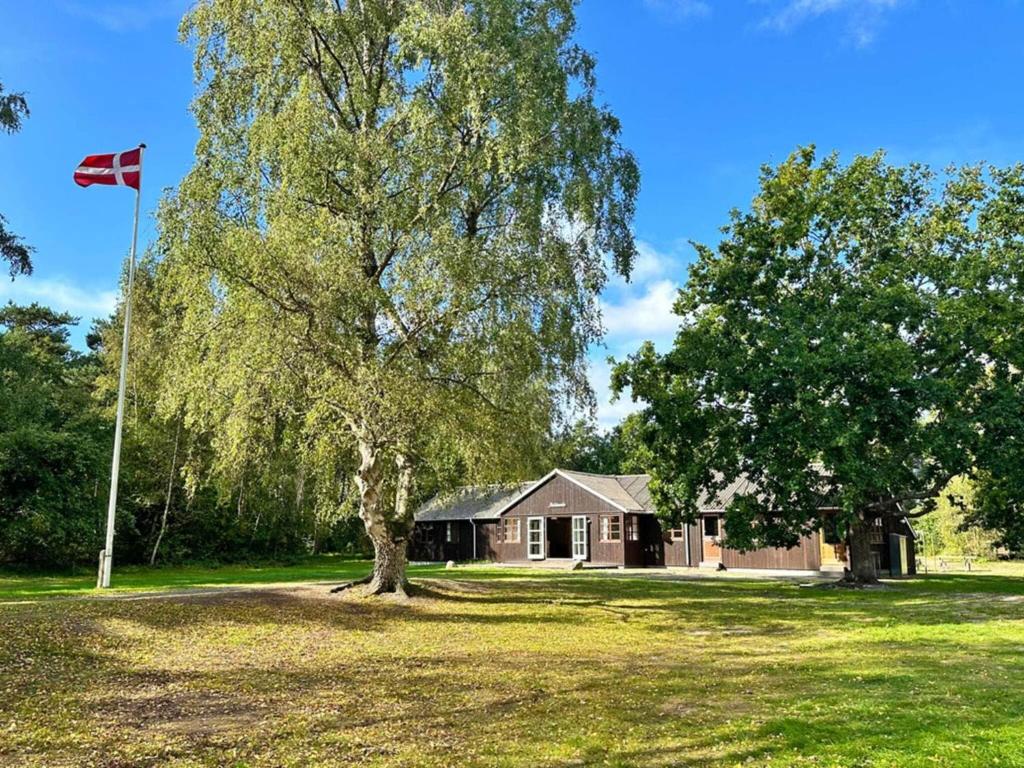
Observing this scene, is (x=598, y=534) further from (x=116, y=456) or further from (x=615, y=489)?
(x=116, y=456)

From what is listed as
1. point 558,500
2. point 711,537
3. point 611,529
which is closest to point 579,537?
point 611,529

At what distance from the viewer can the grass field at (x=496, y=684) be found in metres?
6.07

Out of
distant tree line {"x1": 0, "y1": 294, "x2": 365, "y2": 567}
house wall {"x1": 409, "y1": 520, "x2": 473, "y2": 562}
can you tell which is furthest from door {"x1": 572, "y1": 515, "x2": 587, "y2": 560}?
distant tree line {"x1": 0, "y1": 294, "x2": 365, "y2": 567}

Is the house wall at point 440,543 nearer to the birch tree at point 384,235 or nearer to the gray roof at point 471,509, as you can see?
the gray roof at point 471,509

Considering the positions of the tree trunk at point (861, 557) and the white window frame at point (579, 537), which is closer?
the tree trunk at point (861, 557)

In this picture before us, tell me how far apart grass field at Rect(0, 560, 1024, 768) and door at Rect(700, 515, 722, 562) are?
15.3 meters

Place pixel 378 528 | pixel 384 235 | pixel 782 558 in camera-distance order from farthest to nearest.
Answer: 1. pixel 782 558
2. pixel 378 528
3. pixel 384 235

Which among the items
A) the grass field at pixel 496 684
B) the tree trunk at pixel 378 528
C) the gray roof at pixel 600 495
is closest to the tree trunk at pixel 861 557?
the gray roof at pixel 600 495

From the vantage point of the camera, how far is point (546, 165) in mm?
16594

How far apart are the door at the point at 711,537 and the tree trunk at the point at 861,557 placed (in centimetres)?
845

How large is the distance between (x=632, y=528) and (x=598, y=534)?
5.39ft

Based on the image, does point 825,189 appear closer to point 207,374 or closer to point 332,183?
point 332,183

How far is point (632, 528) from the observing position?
34906mm

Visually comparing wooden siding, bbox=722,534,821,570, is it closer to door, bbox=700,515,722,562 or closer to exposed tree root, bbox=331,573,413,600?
door, bbox=700,515,722,562
